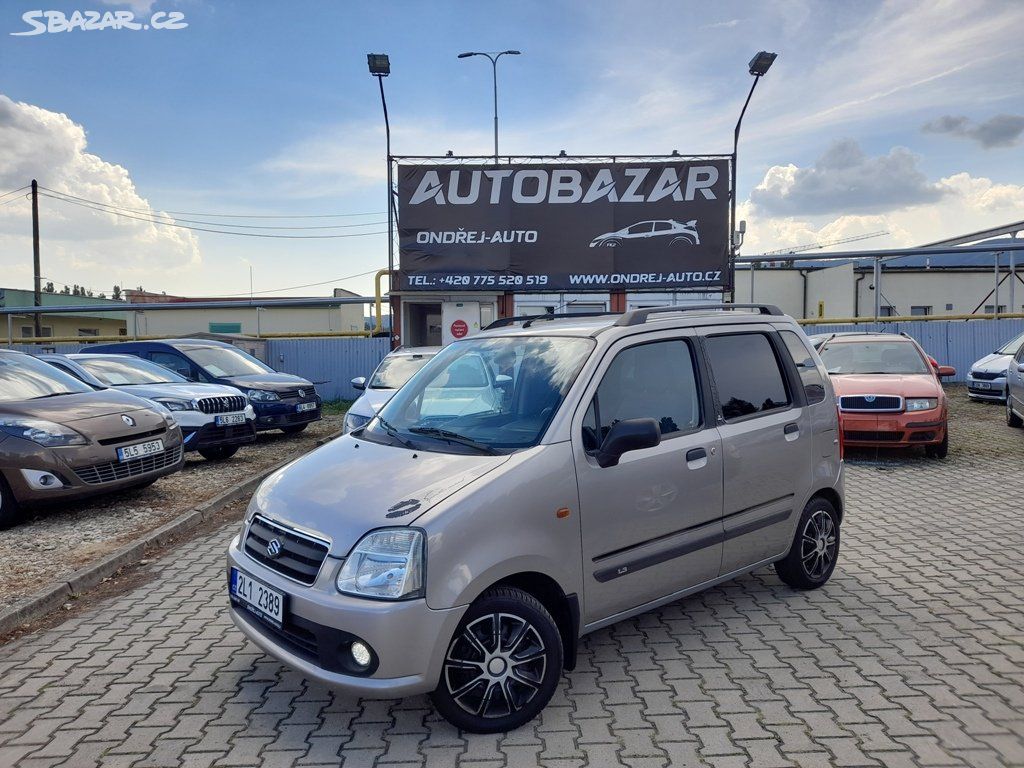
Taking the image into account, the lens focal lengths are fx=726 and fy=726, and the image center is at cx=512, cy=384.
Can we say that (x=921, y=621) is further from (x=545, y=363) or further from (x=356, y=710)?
(x=356, y=710)

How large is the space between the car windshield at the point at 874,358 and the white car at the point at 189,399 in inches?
322

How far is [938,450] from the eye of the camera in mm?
9430

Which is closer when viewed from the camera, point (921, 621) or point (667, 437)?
point (667, 437)

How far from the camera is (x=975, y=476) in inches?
332

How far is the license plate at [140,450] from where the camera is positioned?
6.77m

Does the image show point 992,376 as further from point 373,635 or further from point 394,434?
point 373,635

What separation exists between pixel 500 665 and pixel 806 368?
292 centimetres

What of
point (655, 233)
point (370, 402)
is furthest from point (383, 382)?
point (655, 233)

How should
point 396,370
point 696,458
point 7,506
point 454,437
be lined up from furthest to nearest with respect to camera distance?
point 396,370, point 7,506, point 696,458, point 454,437

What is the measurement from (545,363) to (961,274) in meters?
33.7

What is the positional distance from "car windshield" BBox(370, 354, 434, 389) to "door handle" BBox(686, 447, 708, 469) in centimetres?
631

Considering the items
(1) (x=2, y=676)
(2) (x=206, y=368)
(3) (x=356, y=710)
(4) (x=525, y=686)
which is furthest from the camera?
(2) (x=206, y=368)

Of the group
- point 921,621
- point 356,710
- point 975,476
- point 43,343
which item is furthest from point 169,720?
point 43,343

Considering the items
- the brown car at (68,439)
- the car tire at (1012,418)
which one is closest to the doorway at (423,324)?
the brown car at (68,439)
